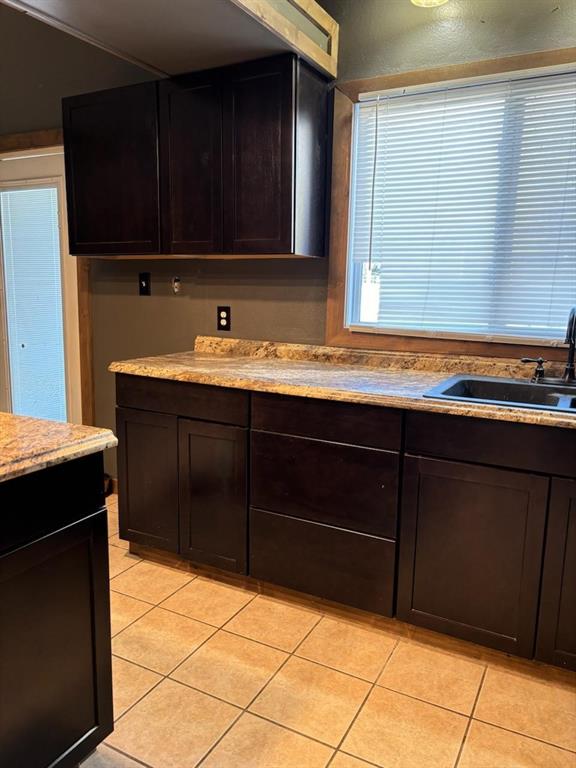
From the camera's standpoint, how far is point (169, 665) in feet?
6.34

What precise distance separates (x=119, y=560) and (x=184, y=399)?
2.94ft

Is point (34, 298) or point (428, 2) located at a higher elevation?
point (428, 2)

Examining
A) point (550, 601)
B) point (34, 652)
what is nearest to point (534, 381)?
point (550, 601)

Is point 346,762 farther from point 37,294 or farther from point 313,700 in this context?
point 37,294

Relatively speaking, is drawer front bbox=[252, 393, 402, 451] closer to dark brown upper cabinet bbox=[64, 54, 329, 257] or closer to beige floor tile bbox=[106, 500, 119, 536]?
dark brown upper cabinet bbox=[64, 54, 329, 257]

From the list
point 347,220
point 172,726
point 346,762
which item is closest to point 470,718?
point 346,762

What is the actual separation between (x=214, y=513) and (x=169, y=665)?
604 mm

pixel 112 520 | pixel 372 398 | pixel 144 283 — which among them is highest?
pixel 144 283

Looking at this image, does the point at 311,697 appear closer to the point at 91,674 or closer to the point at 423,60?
the point at 91,674

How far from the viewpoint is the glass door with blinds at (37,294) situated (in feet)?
11.3

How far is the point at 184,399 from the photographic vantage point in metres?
2.35

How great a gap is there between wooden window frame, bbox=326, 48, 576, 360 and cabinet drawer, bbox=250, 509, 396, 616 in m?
0.89

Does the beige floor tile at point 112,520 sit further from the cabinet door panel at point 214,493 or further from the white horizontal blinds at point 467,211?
the white horizontal blinds at point 467,211

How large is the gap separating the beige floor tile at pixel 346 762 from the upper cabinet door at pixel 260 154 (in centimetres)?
177
